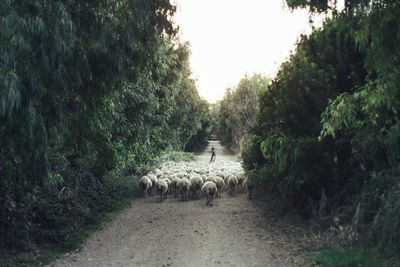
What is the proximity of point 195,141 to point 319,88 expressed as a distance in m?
50.7

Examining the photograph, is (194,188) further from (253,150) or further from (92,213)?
(92,213)

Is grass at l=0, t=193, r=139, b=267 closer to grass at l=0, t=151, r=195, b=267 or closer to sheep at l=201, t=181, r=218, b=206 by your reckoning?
grass at l=0, t=151, r=195, b=267

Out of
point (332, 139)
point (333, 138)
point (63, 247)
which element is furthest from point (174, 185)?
point (63, 247)

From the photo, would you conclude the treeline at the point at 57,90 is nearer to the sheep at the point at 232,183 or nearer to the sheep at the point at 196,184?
the sheep at the point at 196,184

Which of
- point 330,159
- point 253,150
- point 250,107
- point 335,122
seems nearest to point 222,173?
point 253,150

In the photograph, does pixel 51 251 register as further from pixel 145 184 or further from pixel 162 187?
pixel 145 184

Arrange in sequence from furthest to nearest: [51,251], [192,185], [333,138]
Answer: [192,185], [333,138], [51,251]

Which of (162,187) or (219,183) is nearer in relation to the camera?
(162,187)

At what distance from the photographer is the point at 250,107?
43.6 meters

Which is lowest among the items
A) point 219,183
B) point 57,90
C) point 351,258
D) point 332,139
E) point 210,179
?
point 219,183

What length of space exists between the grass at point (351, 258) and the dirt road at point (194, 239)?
0.36m

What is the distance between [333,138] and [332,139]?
18cm

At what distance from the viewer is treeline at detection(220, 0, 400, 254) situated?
7973 millimetres

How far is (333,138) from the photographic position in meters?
12.1
